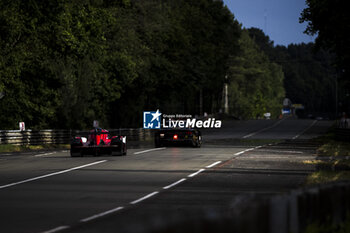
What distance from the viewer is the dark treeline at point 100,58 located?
42.2 metres

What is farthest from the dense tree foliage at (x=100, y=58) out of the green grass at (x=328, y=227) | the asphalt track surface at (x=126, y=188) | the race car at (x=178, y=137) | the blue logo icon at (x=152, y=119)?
the green grass at (x=328, y=227)

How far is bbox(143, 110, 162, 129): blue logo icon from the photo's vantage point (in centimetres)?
6029

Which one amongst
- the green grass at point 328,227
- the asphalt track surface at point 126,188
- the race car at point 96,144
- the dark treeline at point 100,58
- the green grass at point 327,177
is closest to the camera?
the green grass at point 328,227

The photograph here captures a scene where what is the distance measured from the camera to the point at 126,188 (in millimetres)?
16406

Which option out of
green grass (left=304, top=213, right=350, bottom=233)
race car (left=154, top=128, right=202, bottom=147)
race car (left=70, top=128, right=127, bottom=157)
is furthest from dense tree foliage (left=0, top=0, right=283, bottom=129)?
green grass (left=304, top=213, right=350, bottom=233)

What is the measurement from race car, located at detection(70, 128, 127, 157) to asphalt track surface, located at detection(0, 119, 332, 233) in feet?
4.63

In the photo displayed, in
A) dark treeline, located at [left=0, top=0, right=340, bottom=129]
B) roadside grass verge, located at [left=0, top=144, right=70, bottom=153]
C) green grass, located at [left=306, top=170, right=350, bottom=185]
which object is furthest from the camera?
dark treeline, located at [left=0, top=0, right=340, bottom=129]

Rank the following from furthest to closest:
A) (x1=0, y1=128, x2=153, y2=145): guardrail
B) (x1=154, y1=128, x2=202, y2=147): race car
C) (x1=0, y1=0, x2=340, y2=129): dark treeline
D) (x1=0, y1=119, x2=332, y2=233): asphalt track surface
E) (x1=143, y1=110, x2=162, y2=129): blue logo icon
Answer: (x1=143, y1=110, x2=162, y2=129): blue logo icon, (x1=0, y1=0, x2=340, y2=129): dark treeline, (x1=0, y1=128, x2=153, y2=145): guardrail, (x1=154, y1=128, x2=202, y2=147): race car, (x1=0, y1=119, x2=332, y2=233): asphalt track surface

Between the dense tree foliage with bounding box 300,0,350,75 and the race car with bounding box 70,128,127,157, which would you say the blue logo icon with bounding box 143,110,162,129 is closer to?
the dense tree foliage with bounding box 300,0,350,75

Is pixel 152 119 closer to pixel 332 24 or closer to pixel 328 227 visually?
pixel 332 24

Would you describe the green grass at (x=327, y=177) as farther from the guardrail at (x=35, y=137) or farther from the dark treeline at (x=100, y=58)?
the dark treeline at (x=100, y=58)

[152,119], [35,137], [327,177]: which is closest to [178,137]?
[35,137]

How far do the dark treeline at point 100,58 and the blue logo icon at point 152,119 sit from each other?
3.18 meters

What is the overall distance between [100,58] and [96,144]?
27.3 m
